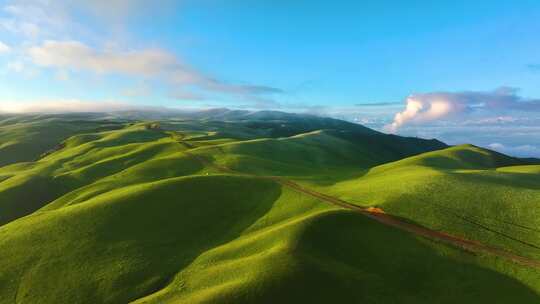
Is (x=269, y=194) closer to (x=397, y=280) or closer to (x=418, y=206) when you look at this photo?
(x=418, y=206)

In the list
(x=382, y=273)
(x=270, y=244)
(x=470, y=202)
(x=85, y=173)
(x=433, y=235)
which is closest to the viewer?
(x=382, y=273)

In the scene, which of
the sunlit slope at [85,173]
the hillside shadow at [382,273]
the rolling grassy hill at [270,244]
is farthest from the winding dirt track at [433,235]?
the sunlit slope at [85,173]

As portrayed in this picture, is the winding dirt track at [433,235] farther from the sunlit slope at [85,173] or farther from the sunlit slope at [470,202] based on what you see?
the sunlit slope at [85,173]

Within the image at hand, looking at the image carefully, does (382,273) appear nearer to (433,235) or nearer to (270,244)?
(433,235)

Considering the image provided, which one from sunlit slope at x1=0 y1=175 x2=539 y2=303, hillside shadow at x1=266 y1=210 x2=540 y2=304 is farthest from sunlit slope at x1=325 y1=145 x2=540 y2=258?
sunlit slope at x1=0 y1=175 x2=539 y2=303

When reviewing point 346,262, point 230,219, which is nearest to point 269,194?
point 230,219

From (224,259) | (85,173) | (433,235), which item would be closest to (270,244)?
(224,259)
